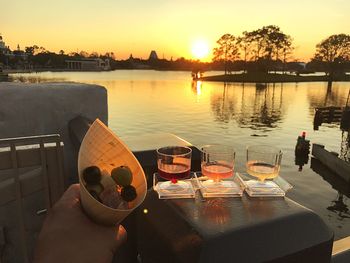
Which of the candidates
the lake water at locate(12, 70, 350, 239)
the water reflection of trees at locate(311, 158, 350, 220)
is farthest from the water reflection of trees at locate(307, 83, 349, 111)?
the water reflection of trees at locate(311, 158, 350, 220)

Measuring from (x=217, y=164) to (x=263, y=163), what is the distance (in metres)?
0.41

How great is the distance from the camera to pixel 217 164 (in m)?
2.44

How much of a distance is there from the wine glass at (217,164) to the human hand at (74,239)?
4.40ft

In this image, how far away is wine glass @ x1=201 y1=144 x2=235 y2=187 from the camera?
2320 mm

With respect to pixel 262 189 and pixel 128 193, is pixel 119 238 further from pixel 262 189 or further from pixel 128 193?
pixel 262 189

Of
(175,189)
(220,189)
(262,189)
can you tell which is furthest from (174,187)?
(262,189)

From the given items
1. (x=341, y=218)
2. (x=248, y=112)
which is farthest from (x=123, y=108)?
(x=341, y=218)

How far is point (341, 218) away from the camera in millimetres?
13719

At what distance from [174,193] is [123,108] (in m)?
41.8

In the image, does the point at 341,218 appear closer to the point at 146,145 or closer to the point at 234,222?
the point at 146,145

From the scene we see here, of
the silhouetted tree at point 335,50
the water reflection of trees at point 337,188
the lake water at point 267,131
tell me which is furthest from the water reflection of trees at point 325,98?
the silhouetted tree at point 335,50

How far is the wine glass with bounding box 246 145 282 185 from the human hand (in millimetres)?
1600

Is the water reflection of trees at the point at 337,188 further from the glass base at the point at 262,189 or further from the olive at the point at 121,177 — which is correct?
the olive at the point at 121,177

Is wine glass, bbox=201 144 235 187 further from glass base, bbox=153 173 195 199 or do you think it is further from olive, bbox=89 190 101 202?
olive, bbox=89 190 101 202
